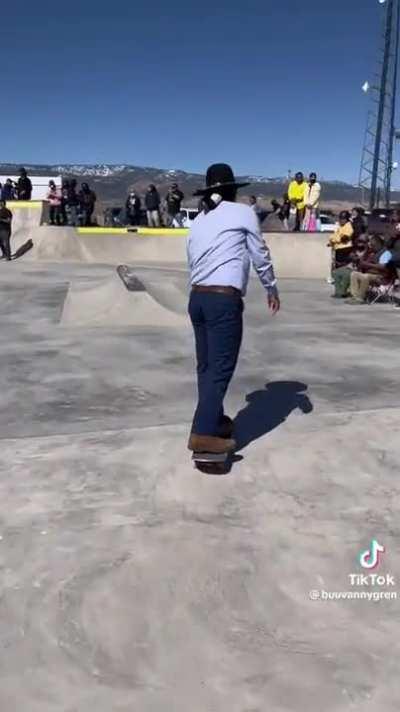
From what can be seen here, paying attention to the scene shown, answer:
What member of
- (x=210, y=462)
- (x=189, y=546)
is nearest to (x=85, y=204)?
(x=210, y=462)

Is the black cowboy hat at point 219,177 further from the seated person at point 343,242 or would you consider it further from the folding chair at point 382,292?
the seated person at point 343,242

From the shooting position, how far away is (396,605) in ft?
9.25

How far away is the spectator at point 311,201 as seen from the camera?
58.0 ft

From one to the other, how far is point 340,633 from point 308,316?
780cm

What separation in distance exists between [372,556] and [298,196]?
16.2 metres

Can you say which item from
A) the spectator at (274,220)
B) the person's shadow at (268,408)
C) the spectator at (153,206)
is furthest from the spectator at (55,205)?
the person's shadow at (268,408)

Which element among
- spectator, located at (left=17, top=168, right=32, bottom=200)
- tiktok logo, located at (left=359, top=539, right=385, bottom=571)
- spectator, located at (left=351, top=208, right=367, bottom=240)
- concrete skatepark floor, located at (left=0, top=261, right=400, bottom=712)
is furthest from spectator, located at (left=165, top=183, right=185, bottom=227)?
tiktok logo, located at (left=359, top=539, right=385, bottom=571)

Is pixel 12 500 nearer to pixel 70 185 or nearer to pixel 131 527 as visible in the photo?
pixel 131 527

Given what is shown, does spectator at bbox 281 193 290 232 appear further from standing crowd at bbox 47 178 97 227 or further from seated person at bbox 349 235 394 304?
seated person at bbox 349 235 394 304

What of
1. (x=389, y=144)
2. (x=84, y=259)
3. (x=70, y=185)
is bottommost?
(x=84, y=259)

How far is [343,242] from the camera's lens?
42.4 ft

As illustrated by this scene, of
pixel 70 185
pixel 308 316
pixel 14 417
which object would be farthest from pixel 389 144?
pixel 14 417

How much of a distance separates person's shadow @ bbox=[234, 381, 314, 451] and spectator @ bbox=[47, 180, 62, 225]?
17.7 m

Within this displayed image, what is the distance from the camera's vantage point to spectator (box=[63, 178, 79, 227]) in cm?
2230
